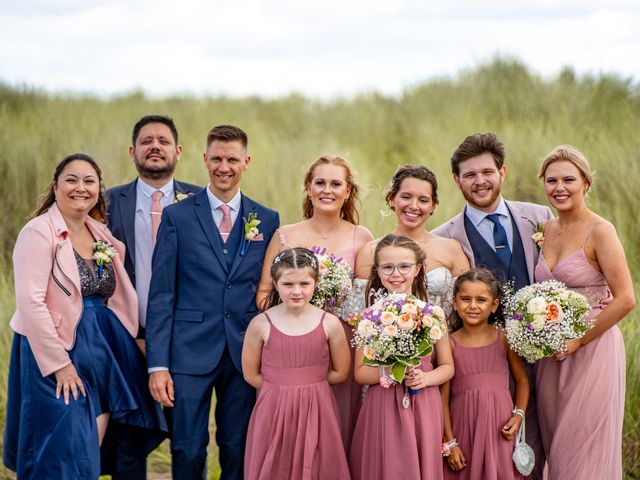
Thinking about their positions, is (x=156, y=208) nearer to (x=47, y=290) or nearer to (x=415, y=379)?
(x=47, y=290)

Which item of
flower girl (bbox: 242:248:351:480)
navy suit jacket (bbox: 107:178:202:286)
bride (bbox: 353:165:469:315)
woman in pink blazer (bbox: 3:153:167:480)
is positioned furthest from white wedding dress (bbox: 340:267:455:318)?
navy suit jacket (bbox: 107:178:202:286)

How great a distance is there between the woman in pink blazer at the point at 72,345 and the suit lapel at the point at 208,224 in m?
0.63

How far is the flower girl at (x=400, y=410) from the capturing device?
4648 millimetres

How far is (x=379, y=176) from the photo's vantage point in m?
13.0

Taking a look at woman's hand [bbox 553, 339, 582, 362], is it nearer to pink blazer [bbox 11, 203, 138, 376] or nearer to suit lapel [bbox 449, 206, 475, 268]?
suit lapel [bbox 449, 206, 475, 268]

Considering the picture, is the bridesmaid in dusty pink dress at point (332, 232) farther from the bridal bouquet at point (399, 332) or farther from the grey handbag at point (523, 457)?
the grey handbag at point (523, 457)

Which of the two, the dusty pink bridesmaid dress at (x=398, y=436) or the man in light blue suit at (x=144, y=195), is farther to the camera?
the man in light blue suit at (x=144, y=195)

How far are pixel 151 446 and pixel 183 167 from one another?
7444 mm

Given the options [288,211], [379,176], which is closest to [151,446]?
[288,211]

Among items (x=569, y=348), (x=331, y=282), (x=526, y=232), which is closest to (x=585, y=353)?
(x=569, y=348)

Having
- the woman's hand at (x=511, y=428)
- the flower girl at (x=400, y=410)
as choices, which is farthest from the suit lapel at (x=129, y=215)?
the woman's hand at (x=511, y=428)

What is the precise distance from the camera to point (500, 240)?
550 centimetres

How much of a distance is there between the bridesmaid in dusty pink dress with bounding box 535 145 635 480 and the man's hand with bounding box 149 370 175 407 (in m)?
2.45

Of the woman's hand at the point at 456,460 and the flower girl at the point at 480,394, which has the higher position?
the flower girl at the point at 480,394
